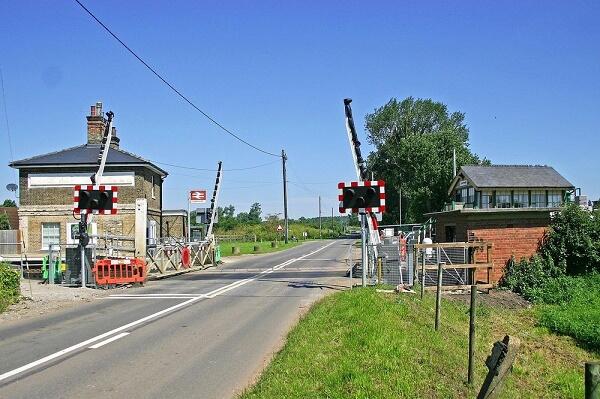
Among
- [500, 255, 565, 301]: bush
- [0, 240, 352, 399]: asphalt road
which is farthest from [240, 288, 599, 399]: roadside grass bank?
[500, 255, 565, 301]: bush

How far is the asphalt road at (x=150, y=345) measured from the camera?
7.53 metres

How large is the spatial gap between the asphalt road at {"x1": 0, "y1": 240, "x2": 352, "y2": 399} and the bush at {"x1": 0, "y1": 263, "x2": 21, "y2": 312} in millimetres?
1756

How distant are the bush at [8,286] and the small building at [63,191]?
20345 millimetres

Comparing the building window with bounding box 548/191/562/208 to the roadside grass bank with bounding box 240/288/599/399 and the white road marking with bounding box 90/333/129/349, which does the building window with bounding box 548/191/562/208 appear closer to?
the roadside grass bank with bounding box 240/288/599/399

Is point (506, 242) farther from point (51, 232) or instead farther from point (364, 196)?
point (51, 232)

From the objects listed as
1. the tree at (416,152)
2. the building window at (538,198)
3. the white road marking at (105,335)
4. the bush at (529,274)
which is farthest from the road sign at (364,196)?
the tree at (416,152)

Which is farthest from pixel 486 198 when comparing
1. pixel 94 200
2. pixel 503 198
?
pixel 94 200

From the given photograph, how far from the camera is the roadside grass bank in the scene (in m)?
7.07

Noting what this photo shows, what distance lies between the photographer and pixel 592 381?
4.15 meters

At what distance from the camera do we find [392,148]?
264ft

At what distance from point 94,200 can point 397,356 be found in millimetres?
14827

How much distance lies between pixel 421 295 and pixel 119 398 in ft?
33.9

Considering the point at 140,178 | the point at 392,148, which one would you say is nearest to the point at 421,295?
the point at 140,178

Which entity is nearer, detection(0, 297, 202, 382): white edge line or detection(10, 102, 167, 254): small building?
detection(0, 297, 202, 382): white edge line
